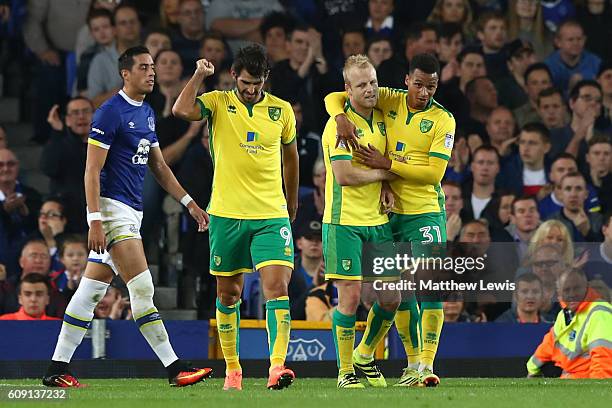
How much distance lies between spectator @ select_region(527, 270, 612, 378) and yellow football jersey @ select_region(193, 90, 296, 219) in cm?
386

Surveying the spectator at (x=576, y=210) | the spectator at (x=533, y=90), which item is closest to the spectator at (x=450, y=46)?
the spectator at (x=533, y=90)

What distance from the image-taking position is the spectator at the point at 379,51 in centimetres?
1742

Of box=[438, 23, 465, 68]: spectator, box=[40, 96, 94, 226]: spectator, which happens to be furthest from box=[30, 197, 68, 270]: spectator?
box=[438, 23, 465, 68]: spectator

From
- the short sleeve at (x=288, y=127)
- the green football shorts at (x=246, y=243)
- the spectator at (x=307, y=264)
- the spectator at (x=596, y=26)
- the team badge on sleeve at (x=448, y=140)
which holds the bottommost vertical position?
the spectator at (x=307, y=264)

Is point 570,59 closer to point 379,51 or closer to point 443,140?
point 379,51

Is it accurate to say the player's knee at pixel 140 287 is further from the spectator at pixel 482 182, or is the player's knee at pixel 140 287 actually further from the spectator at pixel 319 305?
the spectator at pixel 482 182

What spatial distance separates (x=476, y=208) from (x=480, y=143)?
116 centimetres

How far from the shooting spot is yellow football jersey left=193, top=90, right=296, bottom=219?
34.5 ft

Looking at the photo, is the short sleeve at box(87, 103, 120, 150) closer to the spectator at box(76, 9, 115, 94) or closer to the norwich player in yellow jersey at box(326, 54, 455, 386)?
the norwich player in yellow jersey at box(326, 54, 455, 386)

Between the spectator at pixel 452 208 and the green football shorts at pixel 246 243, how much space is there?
5697 millimetres

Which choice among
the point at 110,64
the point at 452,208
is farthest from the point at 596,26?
the point at 110,64

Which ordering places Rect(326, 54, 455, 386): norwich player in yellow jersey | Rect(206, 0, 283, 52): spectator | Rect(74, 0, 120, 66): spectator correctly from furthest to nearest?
Rect(206, 0, 283, 52): spectator < Rect(74, 0, 120, 66): spectator < Rect(326, 54, 455, 386): norwich player in yellow jersey

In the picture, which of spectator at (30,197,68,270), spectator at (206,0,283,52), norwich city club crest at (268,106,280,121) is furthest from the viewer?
spectator at (206,0,283,52)

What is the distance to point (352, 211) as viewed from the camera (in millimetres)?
10961
